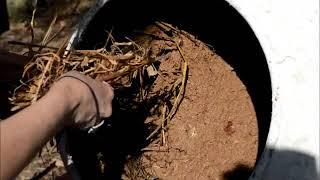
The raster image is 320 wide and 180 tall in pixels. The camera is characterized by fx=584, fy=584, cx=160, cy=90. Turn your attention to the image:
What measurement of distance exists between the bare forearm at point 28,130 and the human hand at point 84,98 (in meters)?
0.04

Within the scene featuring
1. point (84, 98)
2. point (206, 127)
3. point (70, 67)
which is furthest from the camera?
point (206, 127)

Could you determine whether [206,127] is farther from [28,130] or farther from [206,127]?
[28,130]

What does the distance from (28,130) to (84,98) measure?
19 cm

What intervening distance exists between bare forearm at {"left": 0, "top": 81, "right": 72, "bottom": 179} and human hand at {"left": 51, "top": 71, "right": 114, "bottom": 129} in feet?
0.14

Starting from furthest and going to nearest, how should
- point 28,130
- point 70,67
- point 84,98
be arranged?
1. point 70,67
2. point 84,98
3. point 28,130

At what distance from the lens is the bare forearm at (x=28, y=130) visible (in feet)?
2.54

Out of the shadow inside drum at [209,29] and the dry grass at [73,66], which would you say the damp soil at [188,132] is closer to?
the shadow inside drum at [209,29]

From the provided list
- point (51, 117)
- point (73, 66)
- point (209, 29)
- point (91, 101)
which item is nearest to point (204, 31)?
point (209, 29)

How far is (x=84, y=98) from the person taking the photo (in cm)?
98

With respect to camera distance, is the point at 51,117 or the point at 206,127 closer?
the point at 51,117

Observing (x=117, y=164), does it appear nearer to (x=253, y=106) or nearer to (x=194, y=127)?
(x=194, y=127)

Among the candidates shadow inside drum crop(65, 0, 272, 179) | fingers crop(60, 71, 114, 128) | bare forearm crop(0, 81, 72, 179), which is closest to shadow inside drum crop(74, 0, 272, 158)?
shadow inside drum crop(65, 0, 272, 179)

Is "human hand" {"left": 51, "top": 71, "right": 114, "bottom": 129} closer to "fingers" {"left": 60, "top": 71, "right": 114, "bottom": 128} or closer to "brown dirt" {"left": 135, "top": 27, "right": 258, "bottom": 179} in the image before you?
"fingers" {"left": 60, "top": 71, "right": 114, "bottom": 128}

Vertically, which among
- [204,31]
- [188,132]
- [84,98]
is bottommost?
[188,132]
